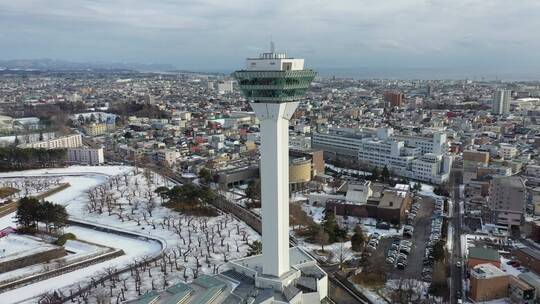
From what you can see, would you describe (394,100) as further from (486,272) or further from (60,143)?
(486,272)

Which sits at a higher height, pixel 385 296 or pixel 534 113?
pixel 534 113

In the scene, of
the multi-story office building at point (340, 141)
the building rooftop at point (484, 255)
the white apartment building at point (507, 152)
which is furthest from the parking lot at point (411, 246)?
the multi-story office building at point (340, 141)

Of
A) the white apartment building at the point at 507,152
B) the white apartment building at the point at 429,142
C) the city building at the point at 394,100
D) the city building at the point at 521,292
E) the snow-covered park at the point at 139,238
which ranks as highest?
the city building at the point at 394,100

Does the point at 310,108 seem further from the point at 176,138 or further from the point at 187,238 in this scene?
the point at 187,238

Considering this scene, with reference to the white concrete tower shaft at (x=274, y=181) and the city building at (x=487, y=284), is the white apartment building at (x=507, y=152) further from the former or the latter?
the white concrete tower shaft at (x=274, y=181)

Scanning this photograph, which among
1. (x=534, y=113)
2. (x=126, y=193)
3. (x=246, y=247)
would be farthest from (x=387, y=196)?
(x=534, y=113)

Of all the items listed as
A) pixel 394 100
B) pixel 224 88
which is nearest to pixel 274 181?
pixel 394 100

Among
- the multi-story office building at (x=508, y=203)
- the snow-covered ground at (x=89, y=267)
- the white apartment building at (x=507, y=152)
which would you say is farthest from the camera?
the white apartment building at (x=507, y=152)
